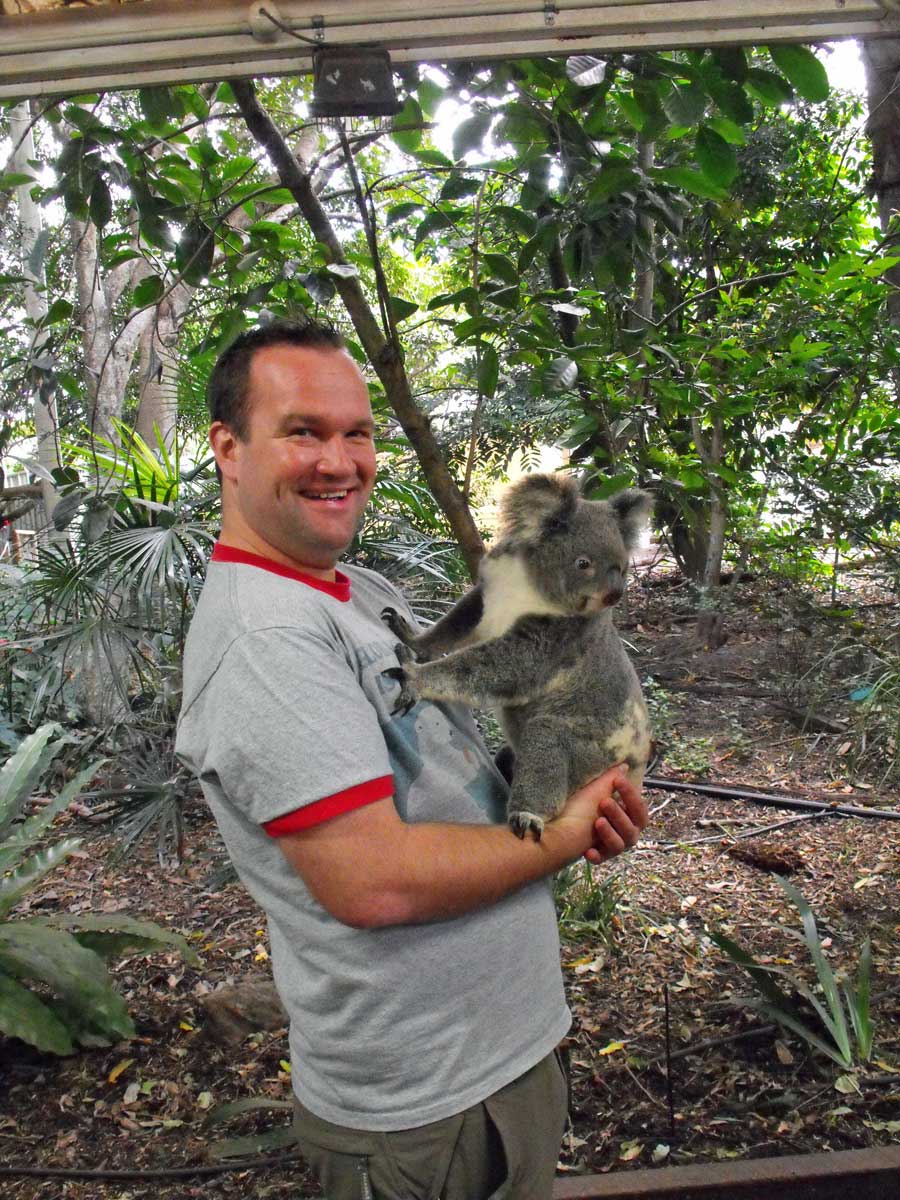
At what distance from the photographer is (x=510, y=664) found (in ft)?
6.61

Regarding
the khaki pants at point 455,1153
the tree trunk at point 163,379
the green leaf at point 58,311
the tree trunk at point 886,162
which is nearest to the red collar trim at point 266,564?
the khaki pants at point 455,1153

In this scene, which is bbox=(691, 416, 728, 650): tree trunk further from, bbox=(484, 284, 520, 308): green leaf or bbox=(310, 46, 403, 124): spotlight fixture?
bbox=(310, 46, 403, 124): spotlight fixture

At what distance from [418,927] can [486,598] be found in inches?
39.8

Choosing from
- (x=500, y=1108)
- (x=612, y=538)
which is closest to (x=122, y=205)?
(x=612, y=538)

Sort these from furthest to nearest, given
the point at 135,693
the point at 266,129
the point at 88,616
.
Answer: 1. the point at 135,693
2. the point at 88,616
3. the point at 266,129

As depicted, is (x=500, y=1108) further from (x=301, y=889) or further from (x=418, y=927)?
(x=301, y=889)

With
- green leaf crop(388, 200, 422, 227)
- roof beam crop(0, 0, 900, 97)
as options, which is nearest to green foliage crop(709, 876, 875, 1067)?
green leaf crop(388, 200, 422, 227)

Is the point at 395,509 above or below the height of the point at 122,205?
below

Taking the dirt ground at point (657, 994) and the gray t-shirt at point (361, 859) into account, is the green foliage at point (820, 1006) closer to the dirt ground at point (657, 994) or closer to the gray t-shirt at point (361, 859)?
the dirt ground at point (657, 994)

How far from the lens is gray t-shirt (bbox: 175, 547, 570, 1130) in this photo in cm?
112

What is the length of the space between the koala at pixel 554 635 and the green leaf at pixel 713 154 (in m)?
0.66

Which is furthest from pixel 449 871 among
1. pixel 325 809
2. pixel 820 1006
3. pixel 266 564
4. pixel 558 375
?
pixel 820 1006

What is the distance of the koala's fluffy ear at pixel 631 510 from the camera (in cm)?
217

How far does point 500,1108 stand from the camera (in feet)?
4.35
